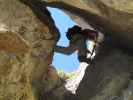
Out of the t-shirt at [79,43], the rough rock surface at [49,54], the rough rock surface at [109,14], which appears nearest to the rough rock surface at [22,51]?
the rough rock surface at [49,54]

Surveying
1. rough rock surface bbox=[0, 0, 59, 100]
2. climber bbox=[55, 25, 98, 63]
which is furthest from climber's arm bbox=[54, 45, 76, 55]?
rough rock surface bbox=[0, 0, 59, 100]

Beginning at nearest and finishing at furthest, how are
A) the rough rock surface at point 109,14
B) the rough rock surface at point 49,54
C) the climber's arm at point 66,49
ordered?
1. the rough rock surface at point 109,14
2. the rough rock surface at point 49,54
3. the climber's arm at point 66,49

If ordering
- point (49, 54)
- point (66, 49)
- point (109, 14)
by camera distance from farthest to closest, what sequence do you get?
point (66, 49)
point (49, 54)
point (109, 14)

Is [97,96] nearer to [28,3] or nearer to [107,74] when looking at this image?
[107,74]

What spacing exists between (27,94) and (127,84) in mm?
3213

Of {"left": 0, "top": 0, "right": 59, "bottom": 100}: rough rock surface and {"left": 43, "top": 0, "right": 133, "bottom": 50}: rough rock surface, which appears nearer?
{"left": 43, "top": 0, "right": 133, "bottom": 50}: rough rock surface

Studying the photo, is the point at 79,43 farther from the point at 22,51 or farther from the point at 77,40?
the point at 22,51

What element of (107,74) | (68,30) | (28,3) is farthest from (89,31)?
(28,3)

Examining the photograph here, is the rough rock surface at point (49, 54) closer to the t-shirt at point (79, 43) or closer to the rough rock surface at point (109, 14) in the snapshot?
the rough rock surface at point (109, 14)

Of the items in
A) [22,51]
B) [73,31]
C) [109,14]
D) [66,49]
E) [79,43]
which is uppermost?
[109,14]

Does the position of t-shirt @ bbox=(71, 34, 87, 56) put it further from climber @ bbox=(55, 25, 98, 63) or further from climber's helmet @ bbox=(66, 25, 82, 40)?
climber's helmet @ bbox=(66, 25, 82, 40)

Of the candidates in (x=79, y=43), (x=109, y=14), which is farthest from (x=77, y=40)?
(x=109, y=14)

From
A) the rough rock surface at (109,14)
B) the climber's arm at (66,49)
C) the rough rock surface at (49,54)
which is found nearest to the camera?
the rough rock surface at (109,14)

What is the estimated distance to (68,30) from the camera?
14.1 meters
